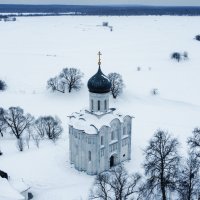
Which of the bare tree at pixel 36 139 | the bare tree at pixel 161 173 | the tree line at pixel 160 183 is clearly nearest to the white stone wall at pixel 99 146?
the tree line at pixel 160 183

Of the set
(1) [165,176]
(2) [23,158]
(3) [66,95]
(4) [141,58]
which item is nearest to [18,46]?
(4) [141,58]

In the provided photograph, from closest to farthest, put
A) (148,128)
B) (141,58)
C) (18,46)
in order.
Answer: (148,128)
(141,58)
(18,46)

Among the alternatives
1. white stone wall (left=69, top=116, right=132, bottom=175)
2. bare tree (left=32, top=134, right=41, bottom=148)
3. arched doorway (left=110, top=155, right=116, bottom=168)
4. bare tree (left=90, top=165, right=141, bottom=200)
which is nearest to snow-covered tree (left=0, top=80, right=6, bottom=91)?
bare tree (left=32, top=134, right=41, bottom=148)

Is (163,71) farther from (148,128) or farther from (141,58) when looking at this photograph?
(148,128)

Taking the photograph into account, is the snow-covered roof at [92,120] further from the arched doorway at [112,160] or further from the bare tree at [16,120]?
the bare tree at [16,120]

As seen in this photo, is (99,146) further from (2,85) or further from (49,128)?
(2,85)

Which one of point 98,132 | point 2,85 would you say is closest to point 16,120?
point 98,132

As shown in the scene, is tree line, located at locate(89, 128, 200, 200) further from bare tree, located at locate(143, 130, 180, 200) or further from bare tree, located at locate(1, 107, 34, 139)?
bare tree, located at locate(1, 107, 34, 139)

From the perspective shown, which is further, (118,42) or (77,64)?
(118,42)
